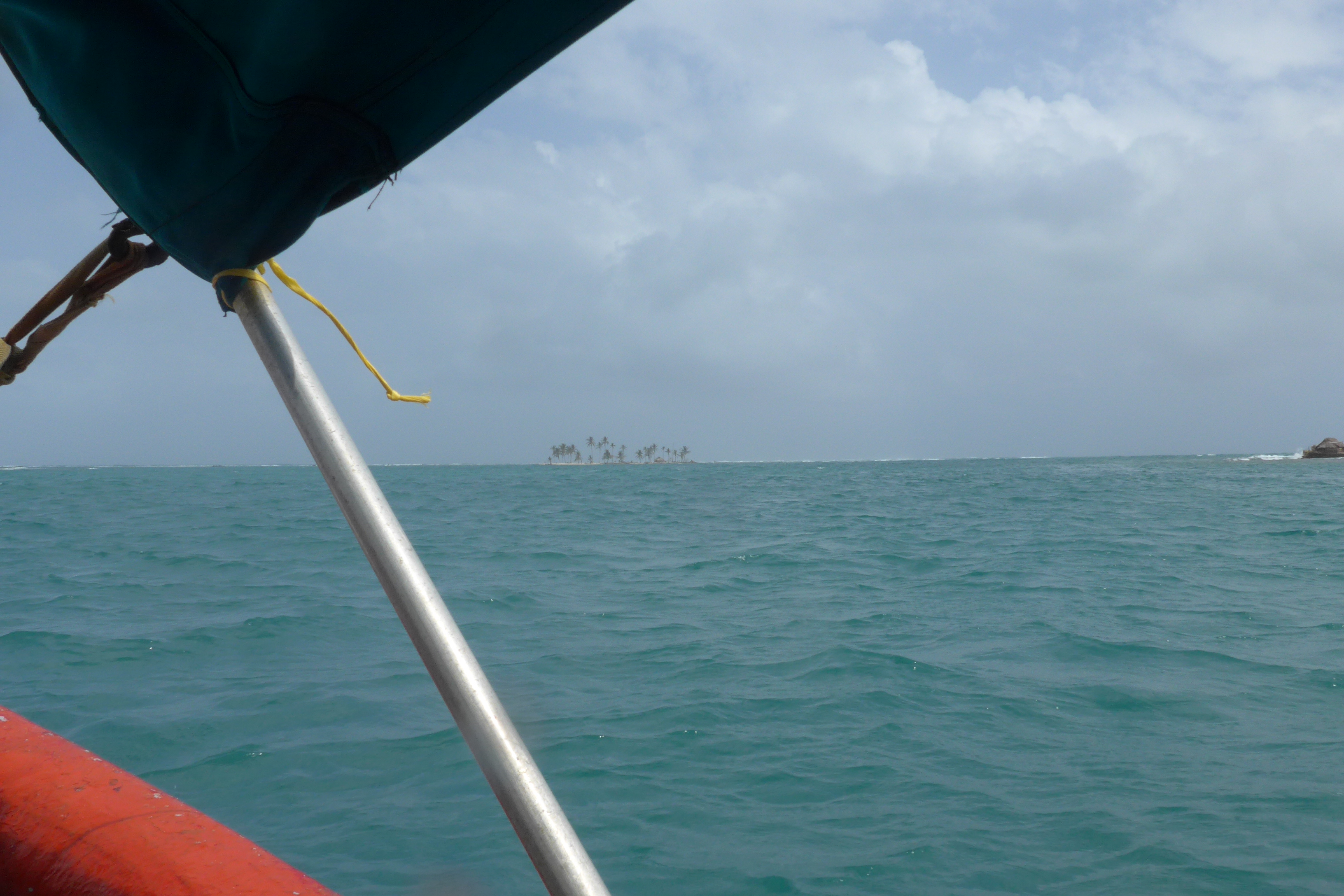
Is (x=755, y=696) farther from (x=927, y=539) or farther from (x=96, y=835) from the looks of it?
(x=927, y=539)

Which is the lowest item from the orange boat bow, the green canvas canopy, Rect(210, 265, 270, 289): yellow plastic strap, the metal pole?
the orange boat bow

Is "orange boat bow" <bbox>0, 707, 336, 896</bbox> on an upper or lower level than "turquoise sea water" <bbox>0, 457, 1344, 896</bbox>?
upper

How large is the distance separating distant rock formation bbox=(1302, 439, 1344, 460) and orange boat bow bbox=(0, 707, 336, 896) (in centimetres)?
9334

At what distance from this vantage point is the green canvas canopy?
0.76 m

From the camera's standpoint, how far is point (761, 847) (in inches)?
157

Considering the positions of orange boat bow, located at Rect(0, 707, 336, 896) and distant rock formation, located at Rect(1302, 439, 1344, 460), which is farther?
distant rock formation, located at Rect(1302, 439, 1344, 460)

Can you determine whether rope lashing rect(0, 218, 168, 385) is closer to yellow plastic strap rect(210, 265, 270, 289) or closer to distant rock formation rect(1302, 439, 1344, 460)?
yellow plastic strap rect(210, 265, 270, 289)

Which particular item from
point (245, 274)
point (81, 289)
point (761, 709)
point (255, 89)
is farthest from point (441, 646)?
point (761, 709)

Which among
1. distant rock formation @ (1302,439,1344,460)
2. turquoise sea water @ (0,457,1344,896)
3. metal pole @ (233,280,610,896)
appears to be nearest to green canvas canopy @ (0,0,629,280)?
metal pole @ (233,280,610,896)

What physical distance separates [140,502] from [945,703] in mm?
32486

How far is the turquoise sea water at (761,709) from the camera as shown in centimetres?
394

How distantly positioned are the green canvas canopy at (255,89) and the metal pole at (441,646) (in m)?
0.18

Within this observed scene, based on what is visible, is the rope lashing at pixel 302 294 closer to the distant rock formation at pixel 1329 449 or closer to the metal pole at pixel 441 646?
the metal pole at pixel 441 646

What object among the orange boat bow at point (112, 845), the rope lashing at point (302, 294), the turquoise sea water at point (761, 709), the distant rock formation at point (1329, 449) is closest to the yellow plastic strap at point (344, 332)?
the rope lashing at point (302, 294)
